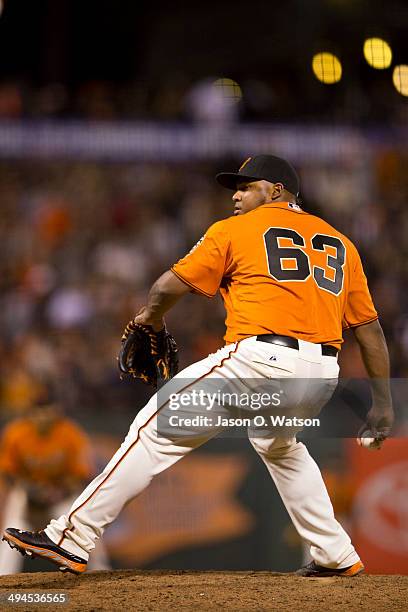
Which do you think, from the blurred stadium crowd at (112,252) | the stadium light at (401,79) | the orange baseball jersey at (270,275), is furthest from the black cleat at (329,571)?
the stadium light at (401,79)

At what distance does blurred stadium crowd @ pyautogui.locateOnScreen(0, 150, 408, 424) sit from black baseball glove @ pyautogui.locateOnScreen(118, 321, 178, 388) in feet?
11.2

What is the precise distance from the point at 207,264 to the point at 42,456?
3.81 m

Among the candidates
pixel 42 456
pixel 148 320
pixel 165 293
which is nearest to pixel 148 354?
pixel 148 320

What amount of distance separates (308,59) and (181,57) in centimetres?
383

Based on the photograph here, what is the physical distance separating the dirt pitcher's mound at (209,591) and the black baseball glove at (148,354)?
0.96m

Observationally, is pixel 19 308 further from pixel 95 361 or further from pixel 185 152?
pixel 185 152

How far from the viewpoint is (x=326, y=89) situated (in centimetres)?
1138

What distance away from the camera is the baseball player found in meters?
4.24

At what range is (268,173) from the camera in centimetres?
461

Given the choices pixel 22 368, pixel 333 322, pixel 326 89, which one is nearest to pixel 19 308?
pixel 22 368

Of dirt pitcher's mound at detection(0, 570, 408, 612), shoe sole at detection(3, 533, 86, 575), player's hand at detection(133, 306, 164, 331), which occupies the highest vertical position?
player's hand at detection(133, 306, 164, 331)

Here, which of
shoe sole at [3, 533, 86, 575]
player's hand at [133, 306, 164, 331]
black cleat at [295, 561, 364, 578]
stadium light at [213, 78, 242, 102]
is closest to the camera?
shoe sole at [3, 533, 86, 575]

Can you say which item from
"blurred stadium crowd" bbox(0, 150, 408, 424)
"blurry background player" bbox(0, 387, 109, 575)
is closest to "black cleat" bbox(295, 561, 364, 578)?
"blurry background player" bbox(0, 387, 109, 575)

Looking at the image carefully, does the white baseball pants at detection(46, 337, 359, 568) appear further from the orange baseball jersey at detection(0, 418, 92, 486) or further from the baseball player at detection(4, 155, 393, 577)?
the orange baseball jersey at detection(0, 418, 92, 486)
